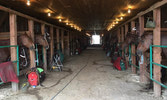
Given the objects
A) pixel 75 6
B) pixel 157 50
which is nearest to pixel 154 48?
pixel 157 50

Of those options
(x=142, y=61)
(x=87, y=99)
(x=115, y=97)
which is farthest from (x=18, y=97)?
(x=142, y=61)

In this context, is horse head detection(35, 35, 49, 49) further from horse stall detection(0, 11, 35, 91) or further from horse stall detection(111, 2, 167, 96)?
horse stall detection(111, 2, 167, 96)

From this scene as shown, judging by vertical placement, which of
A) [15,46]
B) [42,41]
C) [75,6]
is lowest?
[15,46]

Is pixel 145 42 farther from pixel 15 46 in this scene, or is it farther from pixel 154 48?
pixel 15 46

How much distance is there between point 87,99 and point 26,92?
5.47 feet

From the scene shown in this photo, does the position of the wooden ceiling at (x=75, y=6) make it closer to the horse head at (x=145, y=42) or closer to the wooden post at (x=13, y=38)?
the wooden post at (x=13, y=38)

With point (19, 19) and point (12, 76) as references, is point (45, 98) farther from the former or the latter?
point (19, 19)

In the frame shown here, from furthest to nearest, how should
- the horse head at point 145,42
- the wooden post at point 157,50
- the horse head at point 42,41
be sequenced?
the horse head at point 42,41, the horse head at point 145,42, the wooden post at point 157,50

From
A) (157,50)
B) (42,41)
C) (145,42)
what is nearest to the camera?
(157,50)

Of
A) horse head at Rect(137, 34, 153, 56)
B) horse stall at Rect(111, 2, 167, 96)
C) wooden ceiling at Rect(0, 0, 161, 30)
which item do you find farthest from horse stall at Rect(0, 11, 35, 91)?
horse stall at Rect(111, 2, 167, 96)

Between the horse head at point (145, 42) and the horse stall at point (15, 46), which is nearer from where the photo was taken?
the horse head at point (145, 42)

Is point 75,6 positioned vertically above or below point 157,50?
above

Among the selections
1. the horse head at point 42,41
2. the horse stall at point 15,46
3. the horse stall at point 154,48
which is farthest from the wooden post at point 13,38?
the horse stall at point 154,48

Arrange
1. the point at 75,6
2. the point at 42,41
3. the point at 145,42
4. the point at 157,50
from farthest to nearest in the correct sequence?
the point at 42,41 → the point at 75,6 → the point at 145,42 → the point at 157,50
